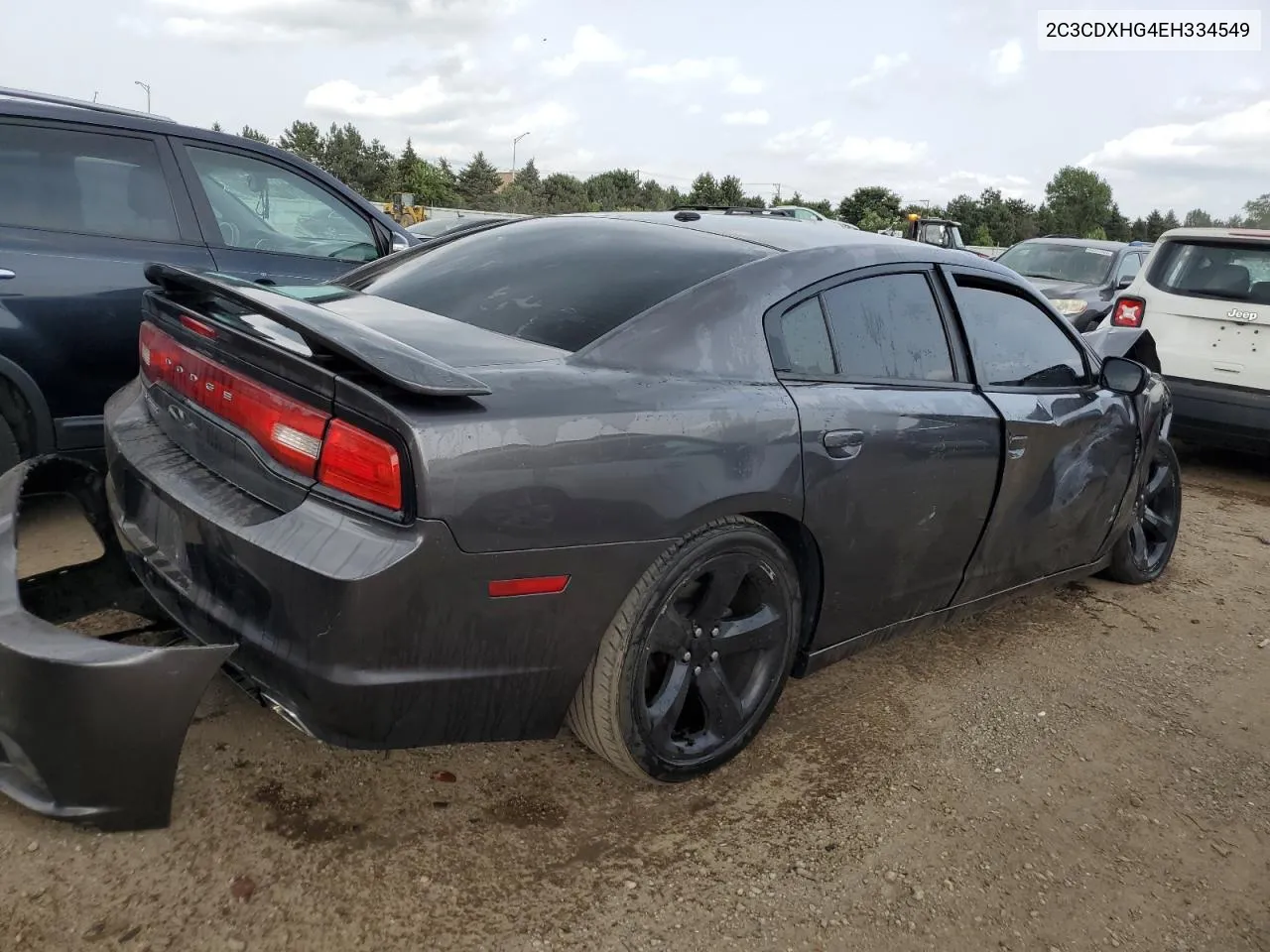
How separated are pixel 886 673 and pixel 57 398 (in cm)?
323

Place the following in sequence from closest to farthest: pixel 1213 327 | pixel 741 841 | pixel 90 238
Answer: pixel 741 841, pixel 90 238, pixel 1213 327

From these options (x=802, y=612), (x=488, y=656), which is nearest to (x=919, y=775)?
(x=802, y=612)

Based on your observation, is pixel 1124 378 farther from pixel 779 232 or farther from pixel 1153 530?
pixel 779 232

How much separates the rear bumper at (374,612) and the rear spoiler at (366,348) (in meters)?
0.28

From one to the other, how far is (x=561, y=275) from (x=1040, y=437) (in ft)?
5.58

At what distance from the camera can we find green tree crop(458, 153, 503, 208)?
203 ft

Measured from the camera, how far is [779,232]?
119 inches

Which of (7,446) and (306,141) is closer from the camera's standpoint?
(7,446)

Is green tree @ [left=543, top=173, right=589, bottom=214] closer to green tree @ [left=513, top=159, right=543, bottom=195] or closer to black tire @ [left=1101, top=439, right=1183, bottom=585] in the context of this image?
green tree @ [left=513, top=159, right=543, bottom=195]

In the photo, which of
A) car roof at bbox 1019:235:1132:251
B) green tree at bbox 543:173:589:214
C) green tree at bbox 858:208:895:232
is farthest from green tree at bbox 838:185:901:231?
car roof at bbox 1019:235:1132:251

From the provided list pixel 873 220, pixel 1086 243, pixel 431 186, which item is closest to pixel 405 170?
pixel 431 186

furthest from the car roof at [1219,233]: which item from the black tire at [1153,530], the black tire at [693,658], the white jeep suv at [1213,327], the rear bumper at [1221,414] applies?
the black tire at [693,658]

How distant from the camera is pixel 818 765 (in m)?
2.76

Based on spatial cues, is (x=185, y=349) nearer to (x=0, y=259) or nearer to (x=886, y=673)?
(x=0, y=259)
